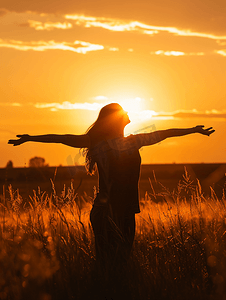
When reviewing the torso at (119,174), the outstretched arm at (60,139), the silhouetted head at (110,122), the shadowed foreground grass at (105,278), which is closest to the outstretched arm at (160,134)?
the torso at (119,174)

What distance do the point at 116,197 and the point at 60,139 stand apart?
0.87 meters

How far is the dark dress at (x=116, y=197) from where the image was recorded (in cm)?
397

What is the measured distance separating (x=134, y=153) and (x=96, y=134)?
48 cm

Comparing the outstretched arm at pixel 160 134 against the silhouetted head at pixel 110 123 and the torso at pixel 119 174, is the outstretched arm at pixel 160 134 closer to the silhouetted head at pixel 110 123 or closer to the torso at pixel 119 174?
the torso at pixel 119 174

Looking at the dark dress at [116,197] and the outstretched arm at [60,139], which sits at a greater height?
the outstretched arm at [60,139]

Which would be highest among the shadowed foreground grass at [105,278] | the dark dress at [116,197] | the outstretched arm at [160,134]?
the outstretched arm at [160,134]

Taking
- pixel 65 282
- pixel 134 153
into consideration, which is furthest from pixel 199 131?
pixel 65 282

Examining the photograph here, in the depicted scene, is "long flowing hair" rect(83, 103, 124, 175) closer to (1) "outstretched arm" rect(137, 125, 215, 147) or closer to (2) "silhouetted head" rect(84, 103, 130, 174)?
(2) "silhouetted head" rect(84, 103, 130, 174)

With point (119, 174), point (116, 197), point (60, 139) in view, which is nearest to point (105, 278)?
point (116, 197)

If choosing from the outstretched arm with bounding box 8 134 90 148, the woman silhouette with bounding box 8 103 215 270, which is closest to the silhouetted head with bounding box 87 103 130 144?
the woman silhouette with bounding box 8 103 215 270

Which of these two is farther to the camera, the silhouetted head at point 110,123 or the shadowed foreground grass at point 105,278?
the silhouetted head at point 110,123

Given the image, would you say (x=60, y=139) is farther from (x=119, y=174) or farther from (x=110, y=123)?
(x=119, y=174)

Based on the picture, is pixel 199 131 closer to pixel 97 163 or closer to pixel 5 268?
pixel 97 163

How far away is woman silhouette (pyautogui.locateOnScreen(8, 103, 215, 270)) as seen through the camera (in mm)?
3973
